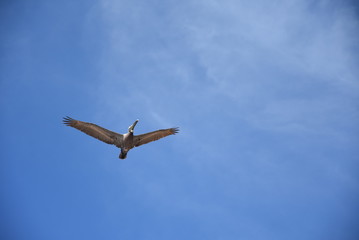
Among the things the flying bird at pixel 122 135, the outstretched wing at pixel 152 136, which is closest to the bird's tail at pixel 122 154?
the flying bird at pixel 122 135

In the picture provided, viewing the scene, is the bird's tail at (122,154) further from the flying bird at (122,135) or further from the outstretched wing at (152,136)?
the outstretched wing at (152,136)

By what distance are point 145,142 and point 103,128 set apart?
371cm

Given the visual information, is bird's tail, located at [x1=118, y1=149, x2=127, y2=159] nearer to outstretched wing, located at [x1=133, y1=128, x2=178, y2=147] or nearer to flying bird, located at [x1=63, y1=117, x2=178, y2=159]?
flying bird, located at [x1=63, y1=117, x2=178, y2=159]

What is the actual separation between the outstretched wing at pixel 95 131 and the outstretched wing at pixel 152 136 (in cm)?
140

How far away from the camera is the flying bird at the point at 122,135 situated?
30.2 metres

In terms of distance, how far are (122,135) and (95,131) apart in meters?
2.19

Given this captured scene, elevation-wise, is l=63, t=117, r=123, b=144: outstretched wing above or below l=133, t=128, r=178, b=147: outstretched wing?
below

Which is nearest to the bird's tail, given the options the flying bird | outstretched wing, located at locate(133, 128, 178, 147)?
the flying bird

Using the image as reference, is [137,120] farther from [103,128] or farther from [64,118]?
[64,118]

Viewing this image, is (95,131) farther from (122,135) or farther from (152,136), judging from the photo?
(152,136)

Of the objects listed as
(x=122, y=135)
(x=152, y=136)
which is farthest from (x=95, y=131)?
(x=152, y=136)

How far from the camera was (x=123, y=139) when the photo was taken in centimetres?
3088

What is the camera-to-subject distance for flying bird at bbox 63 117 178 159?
30.2 meters

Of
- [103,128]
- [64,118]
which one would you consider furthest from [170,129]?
[64,118]
